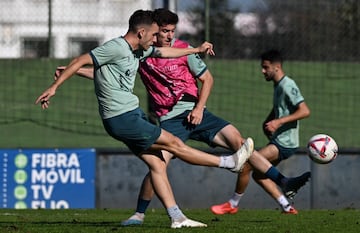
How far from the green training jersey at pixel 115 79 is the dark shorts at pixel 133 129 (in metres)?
0.05

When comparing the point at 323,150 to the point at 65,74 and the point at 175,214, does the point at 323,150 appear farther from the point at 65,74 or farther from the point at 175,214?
the point at 65,74

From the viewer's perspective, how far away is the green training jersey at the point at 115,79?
30.7ft

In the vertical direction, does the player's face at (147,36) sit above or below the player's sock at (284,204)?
above

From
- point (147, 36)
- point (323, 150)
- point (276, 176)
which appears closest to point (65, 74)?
point (147, 36)

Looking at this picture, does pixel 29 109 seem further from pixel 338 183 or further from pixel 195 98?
pixel 195 98

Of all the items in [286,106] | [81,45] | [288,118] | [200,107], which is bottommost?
[288,118]

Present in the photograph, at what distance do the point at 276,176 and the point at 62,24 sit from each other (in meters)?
9.10

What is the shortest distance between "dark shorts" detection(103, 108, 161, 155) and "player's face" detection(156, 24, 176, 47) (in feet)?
4.14

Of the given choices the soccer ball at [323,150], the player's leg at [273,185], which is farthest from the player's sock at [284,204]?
the soccer ball at [323,150]

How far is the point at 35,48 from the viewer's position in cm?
1909

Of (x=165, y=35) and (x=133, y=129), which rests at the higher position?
(x=165, y=35)

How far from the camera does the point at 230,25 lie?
62.7 ft

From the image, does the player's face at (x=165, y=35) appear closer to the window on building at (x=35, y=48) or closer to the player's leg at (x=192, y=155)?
the player's leg at (x=192, y=155)

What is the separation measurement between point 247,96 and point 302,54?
1718mm
